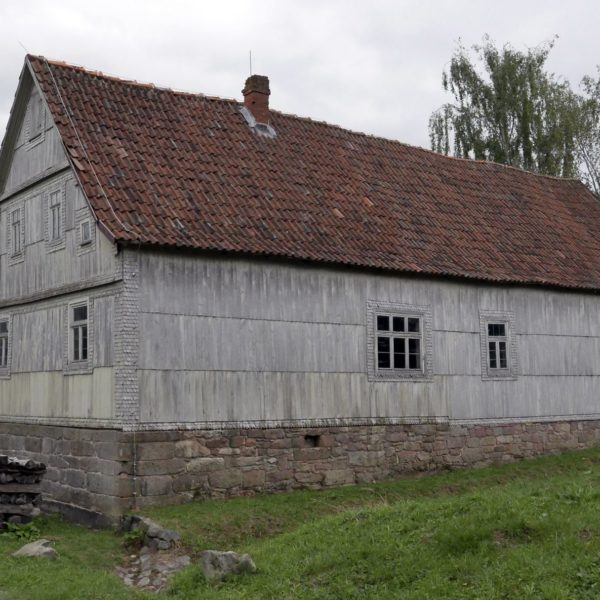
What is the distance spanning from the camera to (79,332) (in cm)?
1614

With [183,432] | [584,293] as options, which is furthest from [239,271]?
[584,293]

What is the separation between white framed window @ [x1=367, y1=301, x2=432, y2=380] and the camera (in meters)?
17.5

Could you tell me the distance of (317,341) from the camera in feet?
55.0

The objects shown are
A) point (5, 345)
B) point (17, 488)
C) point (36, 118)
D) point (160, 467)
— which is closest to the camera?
point (17, 488)

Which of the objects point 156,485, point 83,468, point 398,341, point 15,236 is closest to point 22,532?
point 83,468

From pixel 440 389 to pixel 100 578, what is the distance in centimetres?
925

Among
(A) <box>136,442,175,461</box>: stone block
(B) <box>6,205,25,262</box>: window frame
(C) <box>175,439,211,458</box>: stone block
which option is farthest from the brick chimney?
(A) <box>136,442,175,461</box>: stone block

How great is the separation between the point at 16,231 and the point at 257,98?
6.08 meters

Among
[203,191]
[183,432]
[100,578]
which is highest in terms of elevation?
[203,191]

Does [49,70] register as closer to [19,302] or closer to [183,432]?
[19,302]

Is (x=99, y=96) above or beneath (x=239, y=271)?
above

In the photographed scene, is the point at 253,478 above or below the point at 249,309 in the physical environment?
below

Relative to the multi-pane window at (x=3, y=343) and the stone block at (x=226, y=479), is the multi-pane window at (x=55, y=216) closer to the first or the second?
the multi-pane window at (x=3, y=343)

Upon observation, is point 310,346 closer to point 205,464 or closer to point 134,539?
point 205,464
